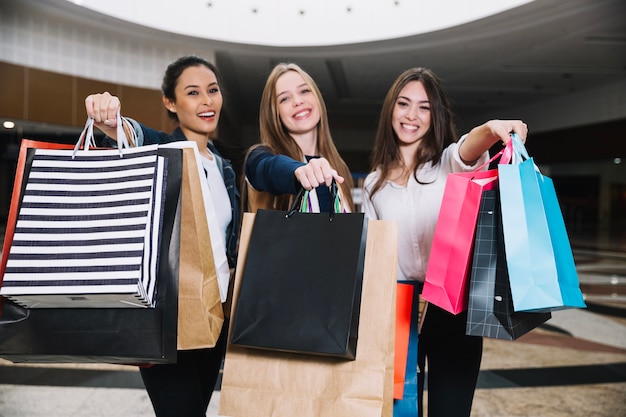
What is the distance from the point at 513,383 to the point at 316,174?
8.89 ft

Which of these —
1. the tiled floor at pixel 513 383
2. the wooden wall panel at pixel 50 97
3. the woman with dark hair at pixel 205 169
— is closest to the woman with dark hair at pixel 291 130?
the woman with dark hair at pixel 205 169

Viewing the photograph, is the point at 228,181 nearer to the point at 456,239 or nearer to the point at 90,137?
the point at 90,137

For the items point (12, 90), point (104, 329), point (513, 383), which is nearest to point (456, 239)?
point (104, 329)

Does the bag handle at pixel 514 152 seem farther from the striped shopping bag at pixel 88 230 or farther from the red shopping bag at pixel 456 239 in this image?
the striped shopping bag at pixel 88 230

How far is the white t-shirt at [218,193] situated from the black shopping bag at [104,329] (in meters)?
0.39

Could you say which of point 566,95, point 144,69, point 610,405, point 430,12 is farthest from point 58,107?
point 566,95

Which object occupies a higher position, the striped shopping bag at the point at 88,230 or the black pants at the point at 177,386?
the striped shopping bag at the point at 88,230

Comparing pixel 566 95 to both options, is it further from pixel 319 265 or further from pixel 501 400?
pixel 319 265

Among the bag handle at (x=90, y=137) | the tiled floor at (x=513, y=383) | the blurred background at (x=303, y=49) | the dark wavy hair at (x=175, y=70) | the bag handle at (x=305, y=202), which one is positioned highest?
the blurred background at (x=303, y=49)

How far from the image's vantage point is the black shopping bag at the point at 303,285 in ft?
3.54

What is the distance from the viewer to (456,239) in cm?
124

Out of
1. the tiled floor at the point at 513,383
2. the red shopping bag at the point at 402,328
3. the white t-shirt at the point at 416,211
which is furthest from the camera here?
the tiled floor at the point at 513,383

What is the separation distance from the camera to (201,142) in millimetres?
1672

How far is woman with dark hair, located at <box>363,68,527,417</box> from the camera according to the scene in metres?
1.53
